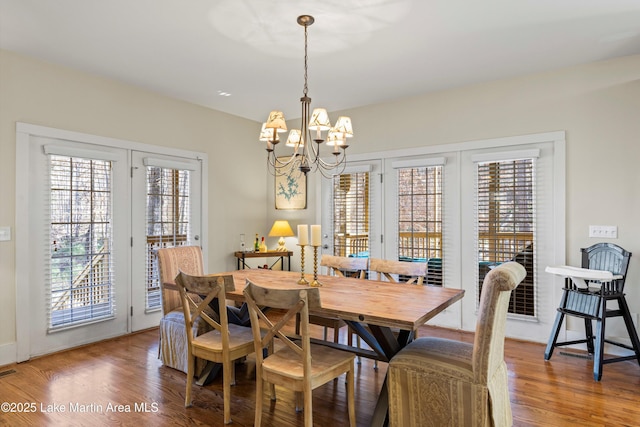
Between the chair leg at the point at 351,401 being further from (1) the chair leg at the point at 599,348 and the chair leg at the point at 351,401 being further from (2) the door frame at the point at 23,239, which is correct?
(2) the door frame at the point at 23,239

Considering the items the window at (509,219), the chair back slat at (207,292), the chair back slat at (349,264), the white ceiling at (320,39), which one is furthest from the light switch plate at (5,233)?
the window at (509,219)

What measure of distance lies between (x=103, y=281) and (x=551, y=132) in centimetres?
470

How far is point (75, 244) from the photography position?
374cm

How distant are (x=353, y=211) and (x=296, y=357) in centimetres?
295

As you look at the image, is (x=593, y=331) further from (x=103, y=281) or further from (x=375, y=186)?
(x=103, y=281)

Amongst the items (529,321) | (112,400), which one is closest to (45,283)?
(112,400)

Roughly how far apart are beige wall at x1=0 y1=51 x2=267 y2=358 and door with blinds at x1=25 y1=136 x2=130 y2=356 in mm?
170

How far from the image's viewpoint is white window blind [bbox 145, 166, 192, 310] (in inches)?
172

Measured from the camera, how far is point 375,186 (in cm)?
486

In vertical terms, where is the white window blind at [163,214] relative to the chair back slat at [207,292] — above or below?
above

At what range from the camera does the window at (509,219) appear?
3.91 metres

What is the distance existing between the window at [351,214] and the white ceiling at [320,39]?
1.23 m

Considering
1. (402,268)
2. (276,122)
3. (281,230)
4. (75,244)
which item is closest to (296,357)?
(402,268)

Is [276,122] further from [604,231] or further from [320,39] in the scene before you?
[604,231]
